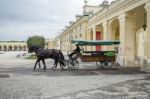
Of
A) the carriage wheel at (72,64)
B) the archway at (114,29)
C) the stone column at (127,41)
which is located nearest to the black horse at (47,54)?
the carriage wheel at (72,64)

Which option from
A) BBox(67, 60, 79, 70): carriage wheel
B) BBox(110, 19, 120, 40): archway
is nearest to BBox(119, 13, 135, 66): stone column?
BBox(67, 60, 79, 70): carriage wheel

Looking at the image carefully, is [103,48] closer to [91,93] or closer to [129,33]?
[129,33]

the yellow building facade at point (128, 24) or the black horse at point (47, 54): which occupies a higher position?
the yellow building facade at point (128, 24)

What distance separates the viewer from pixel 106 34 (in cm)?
3159

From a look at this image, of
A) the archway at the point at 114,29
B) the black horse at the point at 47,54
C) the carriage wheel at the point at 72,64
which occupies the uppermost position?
the archway at the point at 114,29

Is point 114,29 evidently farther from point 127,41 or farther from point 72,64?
point 72,64

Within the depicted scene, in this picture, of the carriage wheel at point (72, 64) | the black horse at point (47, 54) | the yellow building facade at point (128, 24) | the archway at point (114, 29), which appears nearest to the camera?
the yellow building facade at point (128, 24)

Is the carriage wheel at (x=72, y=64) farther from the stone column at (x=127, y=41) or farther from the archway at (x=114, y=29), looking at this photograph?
the archway at (x=114, y=29)

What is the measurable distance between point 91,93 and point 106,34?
2088 cm

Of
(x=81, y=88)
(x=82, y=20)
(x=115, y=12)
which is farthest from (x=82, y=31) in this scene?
(x=81, y=88)

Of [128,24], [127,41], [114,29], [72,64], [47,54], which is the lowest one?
Result: [72,64]

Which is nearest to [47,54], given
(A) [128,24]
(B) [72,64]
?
(B) [72,64]

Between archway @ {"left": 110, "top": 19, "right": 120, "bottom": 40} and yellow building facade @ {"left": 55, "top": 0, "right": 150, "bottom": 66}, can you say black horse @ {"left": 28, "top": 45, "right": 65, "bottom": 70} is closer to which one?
yellow building facade @ {"left": 55, "top": 0, "right": 150, "bottom": 66}

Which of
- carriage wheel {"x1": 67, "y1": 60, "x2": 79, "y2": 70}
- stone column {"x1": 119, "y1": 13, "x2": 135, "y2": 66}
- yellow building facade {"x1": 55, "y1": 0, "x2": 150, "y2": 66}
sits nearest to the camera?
yellow building facade {"x1": 55, "y1": 0, "x2": 150, "y2": 66}
